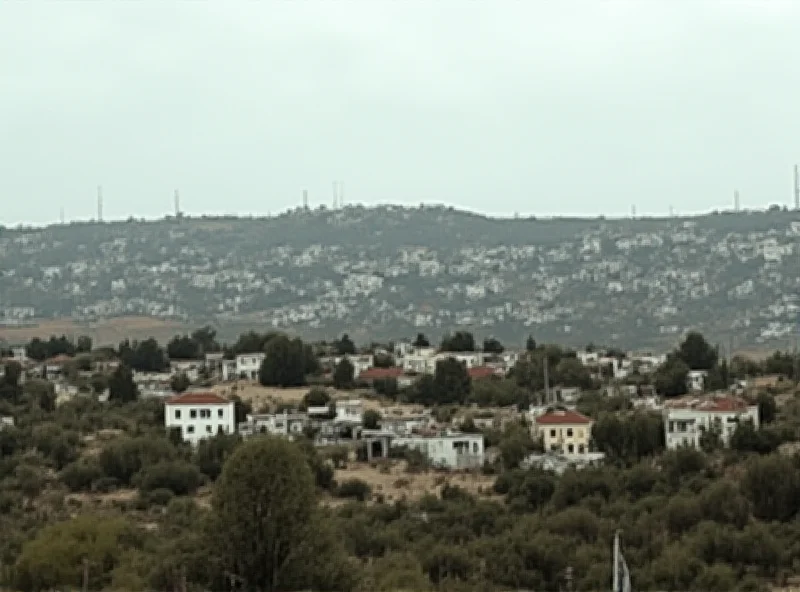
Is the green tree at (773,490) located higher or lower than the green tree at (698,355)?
lower

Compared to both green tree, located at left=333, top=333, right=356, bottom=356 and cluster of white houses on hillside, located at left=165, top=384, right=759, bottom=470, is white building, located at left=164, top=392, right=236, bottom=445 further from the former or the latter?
green tree, located at left=333, top=333, right=356, bottom=356

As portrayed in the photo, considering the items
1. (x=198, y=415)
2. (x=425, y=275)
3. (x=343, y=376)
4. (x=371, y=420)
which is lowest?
(x=371, y=420)

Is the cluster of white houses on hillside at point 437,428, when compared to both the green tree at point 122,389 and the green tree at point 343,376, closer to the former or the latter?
the green tree at point 122,389

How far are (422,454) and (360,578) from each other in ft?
71.9

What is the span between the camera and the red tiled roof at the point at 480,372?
61.5m

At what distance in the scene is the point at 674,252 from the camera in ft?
407

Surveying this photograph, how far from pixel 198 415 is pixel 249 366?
14714mm

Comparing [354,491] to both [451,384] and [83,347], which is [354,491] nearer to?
[451,384]

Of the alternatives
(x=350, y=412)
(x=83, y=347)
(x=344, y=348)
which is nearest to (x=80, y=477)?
(x=350, y=412)

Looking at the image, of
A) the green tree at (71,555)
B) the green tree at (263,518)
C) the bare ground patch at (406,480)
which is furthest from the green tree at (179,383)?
the green tree at (263,518)

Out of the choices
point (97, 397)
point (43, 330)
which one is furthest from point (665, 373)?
point (43, 330)

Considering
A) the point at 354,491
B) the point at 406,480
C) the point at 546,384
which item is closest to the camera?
the point at 354,491

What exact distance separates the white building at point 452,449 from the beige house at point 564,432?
6.01ft

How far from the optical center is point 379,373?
62969mm
